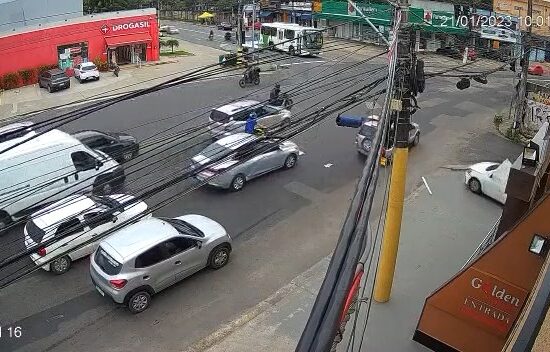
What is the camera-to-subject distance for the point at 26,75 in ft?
81.7

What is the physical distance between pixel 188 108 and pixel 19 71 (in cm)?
936

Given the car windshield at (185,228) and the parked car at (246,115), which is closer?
the car windshield at (185,228)

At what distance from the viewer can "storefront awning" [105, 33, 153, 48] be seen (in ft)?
92.3

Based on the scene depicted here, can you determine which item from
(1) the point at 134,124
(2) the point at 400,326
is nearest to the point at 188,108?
(1) the point at 134,124

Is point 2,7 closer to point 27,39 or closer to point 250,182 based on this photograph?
point 27,39

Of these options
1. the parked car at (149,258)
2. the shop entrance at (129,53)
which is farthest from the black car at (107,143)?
the shop entrance at (129,53)

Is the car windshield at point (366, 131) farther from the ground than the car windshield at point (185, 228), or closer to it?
farther from the ground

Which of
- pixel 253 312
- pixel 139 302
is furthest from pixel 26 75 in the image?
pixel 253 312

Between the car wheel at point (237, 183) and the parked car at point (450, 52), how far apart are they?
2229 cm

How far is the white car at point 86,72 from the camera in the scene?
2528 centimetres

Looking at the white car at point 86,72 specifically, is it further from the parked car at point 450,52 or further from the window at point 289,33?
the parked car at point 450,52

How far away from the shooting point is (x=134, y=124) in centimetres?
1872

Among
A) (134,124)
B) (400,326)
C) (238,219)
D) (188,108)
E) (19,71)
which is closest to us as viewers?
(400,326)

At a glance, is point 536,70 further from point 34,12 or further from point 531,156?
point 34,12
